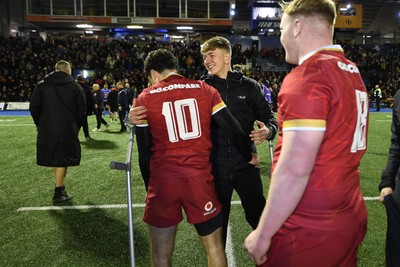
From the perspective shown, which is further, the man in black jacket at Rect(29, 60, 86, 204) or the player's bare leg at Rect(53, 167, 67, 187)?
the player's bare leg at Rect(53, 167, 67, 187)

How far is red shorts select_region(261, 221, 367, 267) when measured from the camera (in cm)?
169

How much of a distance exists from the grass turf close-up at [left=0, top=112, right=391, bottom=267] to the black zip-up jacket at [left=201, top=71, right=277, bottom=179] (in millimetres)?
1220

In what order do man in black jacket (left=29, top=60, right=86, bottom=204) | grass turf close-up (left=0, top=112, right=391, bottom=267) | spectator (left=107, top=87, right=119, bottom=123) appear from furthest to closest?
spectator (left=107, top=87, right=119, bottom=123) < man in black jacket (left=29, top=60, right=86, bottom=204) < grass turf close-up (left=0, top=112, right=391, bottom=267)

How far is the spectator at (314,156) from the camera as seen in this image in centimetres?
160

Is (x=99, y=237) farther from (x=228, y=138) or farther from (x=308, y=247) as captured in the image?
(x=308, y=247)

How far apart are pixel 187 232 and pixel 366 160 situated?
6083 mm

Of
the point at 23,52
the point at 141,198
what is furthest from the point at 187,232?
the point at 23,52

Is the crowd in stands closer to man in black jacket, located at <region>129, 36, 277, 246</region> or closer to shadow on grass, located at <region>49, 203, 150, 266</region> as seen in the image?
shadow on grass, located at <region>49, 203, 150, 266</region>

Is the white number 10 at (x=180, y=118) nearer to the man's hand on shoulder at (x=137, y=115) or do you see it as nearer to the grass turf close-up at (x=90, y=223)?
the man's hand on shoulder at (x=137, y=115)

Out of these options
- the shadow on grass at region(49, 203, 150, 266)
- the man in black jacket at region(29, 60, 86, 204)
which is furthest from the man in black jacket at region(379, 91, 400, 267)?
the man in black jacket at region(29, 60, 86, 204)

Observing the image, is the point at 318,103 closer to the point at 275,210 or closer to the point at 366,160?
the point at 275,210

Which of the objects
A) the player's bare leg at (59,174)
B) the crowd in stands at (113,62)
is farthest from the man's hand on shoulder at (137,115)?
the crowd in stands at (113,62)

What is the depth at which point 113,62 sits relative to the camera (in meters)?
30.2

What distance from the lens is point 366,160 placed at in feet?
29.5
